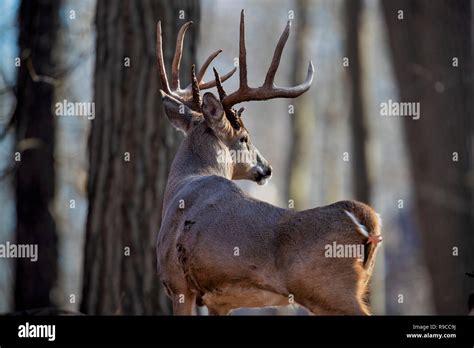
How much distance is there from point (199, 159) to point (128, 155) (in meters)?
1.09

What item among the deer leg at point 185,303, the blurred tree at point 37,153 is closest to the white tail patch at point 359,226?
the deer leg at point 185,303

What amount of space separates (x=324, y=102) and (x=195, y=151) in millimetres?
4970

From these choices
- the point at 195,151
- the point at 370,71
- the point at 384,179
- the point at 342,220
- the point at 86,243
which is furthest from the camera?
the point at 384,179

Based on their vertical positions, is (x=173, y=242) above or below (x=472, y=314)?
above

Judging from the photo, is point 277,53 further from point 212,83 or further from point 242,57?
point 212,83

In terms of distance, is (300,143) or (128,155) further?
(300,143)

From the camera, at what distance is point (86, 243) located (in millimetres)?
8930

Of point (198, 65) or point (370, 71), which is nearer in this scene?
point (198, 65)

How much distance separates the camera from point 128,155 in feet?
29.1

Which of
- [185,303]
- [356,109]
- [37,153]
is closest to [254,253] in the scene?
[185,303]

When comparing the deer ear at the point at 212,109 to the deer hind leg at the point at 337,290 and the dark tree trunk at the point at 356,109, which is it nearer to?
the deer hind leg at the point at 337,290

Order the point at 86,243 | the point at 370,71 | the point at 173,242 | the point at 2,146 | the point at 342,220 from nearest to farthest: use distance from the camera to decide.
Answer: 1. the point at 342,220
2. the point at 173,242
3. the point at 86,243
4. the point at 2,146
5. the point at 370,71
